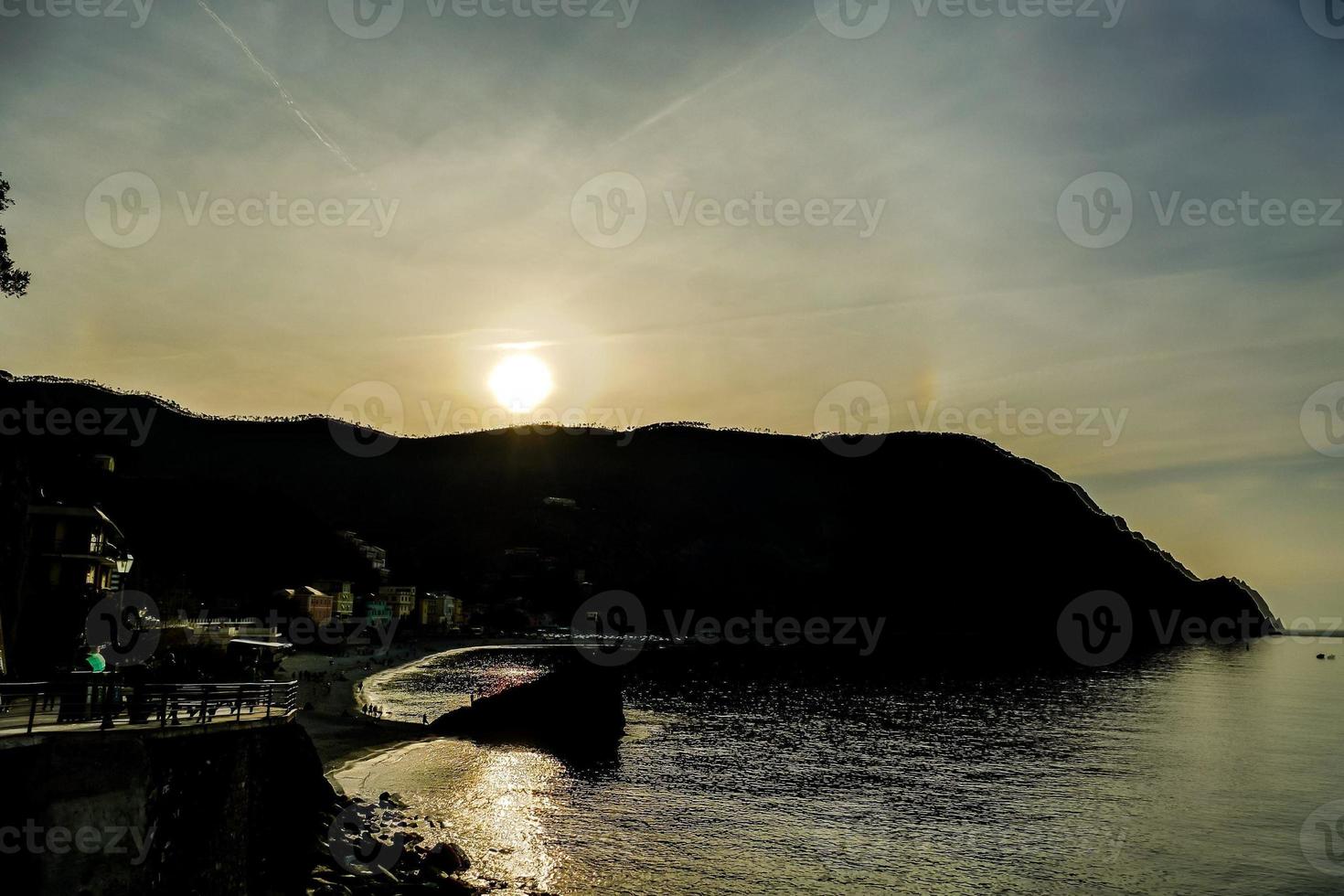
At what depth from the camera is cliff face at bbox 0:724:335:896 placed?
55.3 feet

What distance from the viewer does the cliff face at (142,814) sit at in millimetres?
16844

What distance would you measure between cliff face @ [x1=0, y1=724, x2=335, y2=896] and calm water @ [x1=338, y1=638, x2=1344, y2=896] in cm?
1333

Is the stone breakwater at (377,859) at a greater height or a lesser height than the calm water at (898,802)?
greater

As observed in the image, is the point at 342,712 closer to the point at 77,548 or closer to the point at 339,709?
the point at 339,709

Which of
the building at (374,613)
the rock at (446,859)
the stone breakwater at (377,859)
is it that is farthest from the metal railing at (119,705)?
the building at (374,613)

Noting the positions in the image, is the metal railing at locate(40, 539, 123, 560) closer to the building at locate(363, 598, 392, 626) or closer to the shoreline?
the shoreline

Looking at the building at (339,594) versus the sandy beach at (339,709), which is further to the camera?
the building at (339,594)

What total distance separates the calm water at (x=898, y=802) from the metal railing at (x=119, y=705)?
13889 mm

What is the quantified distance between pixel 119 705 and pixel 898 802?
43.0m

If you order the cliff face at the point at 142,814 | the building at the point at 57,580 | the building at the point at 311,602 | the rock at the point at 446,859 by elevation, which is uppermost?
the building at the point at 57,580

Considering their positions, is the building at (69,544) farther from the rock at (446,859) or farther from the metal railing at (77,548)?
the rock at (446,859)

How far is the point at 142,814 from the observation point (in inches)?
714

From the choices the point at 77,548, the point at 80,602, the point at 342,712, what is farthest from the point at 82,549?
the point at 342,712

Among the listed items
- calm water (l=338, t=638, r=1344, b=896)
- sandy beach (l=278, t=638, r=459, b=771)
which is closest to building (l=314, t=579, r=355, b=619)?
sandy beach (l=278, t=638, r=459, b=771)
